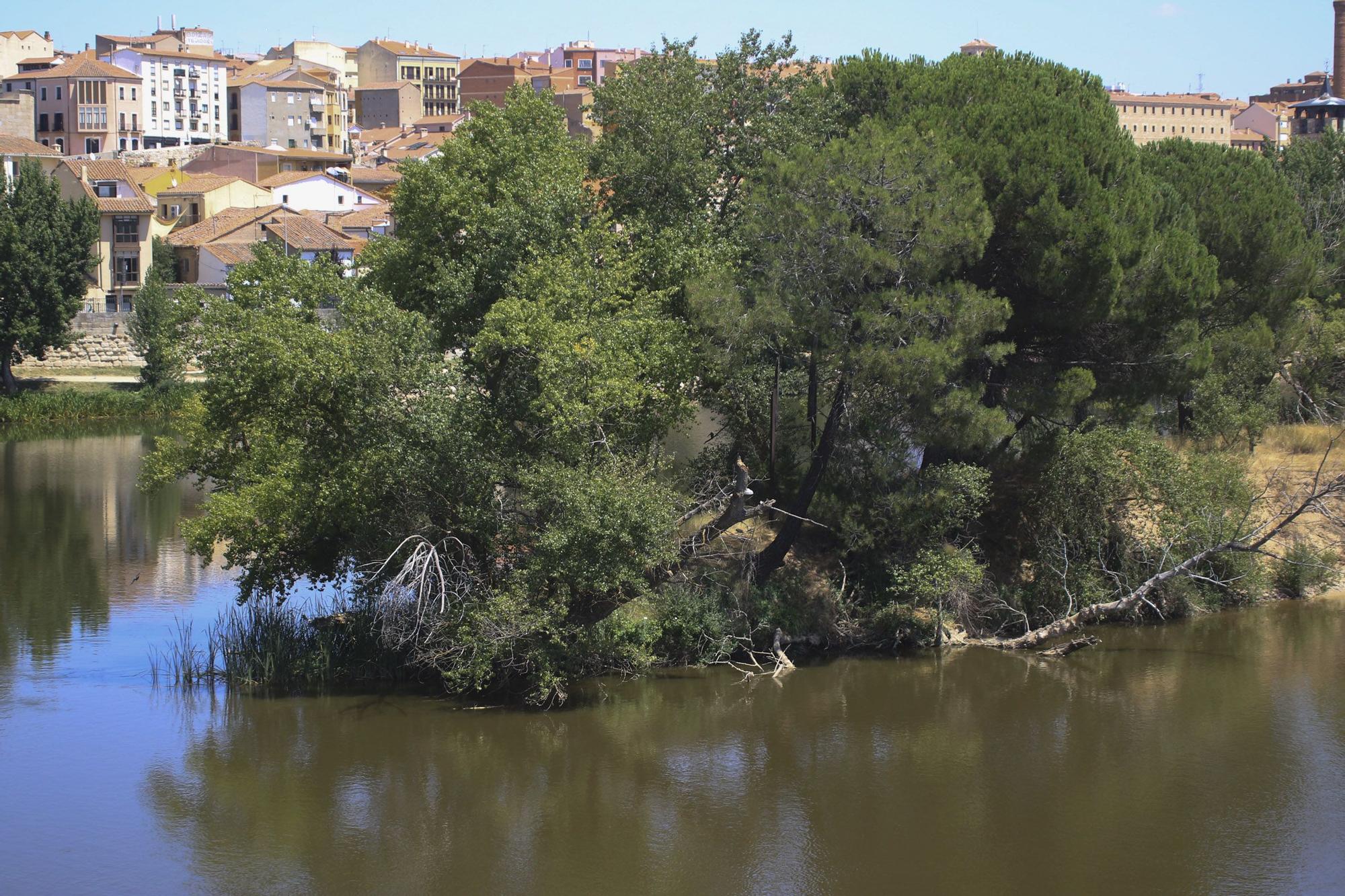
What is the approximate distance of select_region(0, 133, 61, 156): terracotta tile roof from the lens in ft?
229

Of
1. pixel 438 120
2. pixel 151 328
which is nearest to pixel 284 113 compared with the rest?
pixel 438 120

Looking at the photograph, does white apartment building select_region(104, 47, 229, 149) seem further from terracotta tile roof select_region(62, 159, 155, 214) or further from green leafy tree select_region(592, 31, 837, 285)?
green leafy tree select_region(592, 31, 837, 285)

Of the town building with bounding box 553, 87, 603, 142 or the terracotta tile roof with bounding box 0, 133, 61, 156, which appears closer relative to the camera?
the terracotta tile roof with bounding box 0, 133, 61, 156

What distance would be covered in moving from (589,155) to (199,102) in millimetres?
89672

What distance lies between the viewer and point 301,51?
12300 cm

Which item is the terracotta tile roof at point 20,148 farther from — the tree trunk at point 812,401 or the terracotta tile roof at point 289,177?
the tree trunk at point 812,401

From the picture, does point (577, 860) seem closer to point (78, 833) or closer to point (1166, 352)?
point (78, 833)

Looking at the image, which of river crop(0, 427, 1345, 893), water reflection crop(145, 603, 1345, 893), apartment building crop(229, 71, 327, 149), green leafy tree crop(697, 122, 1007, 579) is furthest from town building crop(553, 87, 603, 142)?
water reflection crop(145, 603, 1345, 893)

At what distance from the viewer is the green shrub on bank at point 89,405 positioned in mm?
45469

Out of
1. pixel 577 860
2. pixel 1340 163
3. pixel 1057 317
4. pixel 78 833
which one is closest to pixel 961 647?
pixel 1057 317

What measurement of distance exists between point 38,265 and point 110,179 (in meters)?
18.0

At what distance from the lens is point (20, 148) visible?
233 ft

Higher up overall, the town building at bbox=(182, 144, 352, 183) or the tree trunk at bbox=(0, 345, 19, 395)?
the town building at bbox=(182, 144, 352, 183)

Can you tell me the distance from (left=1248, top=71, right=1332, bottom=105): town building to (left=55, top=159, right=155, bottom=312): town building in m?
117
